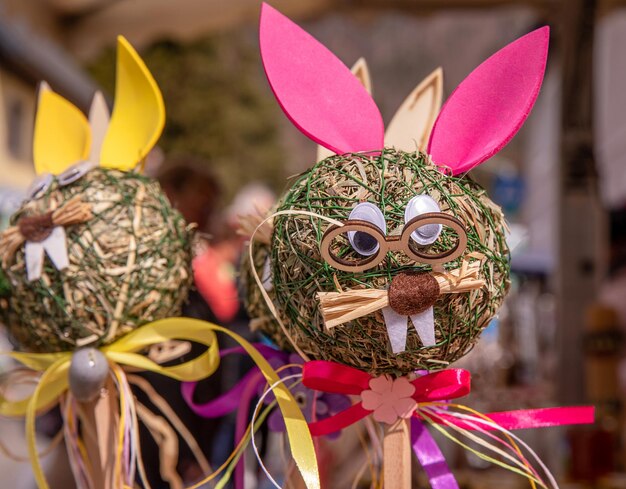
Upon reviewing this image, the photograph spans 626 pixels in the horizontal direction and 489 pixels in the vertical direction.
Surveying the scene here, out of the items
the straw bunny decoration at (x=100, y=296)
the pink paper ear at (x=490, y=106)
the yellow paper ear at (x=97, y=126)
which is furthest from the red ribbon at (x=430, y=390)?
the yellow paper ear at (x=97, y=126)

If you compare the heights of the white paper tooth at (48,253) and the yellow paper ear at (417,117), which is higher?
the yellow paper ear at (417,117)

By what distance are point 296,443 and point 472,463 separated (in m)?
2.42

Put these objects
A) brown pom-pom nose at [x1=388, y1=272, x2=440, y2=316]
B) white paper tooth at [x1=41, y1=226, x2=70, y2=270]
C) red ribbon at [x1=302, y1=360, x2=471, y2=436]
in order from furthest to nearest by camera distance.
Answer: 1. white paper tooth at [x1=41, y1=226, x2=70, y2=270]
2. red ribbon at [x1=302, y1=360, x2=471, y2=436]
3. brown pom-pom nose at [x1=388, y1=272, x2=440, y2=316]

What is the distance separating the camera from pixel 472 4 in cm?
402

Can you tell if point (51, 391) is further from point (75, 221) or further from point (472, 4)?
point (472, 4)

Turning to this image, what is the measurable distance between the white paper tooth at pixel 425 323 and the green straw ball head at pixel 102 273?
0.54m

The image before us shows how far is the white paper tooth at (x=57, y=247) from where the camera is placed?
140cm

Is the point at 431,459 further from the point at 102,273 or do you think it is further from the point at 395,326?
the point at 102,273

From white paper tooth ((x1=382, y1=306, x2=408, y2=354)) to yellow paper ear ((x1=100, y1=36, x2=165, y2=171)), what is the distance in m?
0.69

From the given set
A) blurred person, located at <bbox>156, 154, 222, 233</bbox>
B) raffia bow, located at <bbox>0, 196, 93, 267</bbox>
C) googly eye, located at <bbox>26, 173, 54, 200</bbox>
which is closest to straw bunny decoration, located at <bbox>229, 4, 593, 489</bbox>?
raffia bow, located at <bbox>0, 196, 93, 267</bbox>

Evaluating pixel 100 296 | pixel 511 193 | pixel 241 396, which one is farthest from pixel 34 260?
pixel 511 193

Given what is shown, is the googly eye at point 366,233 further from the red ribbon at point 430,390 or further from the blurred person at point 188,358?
the blurred person at point 188,358

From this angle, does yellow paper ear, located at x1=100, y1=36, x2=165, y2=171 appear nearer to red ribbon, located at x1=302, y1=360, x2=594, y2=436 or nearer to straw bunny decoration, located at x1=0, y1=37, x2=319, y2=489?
straw bunny decoration, located at x1=0, y1=37, x2=319, y2=489

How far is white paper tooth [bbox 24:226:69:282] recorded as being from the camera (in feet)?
4.60
